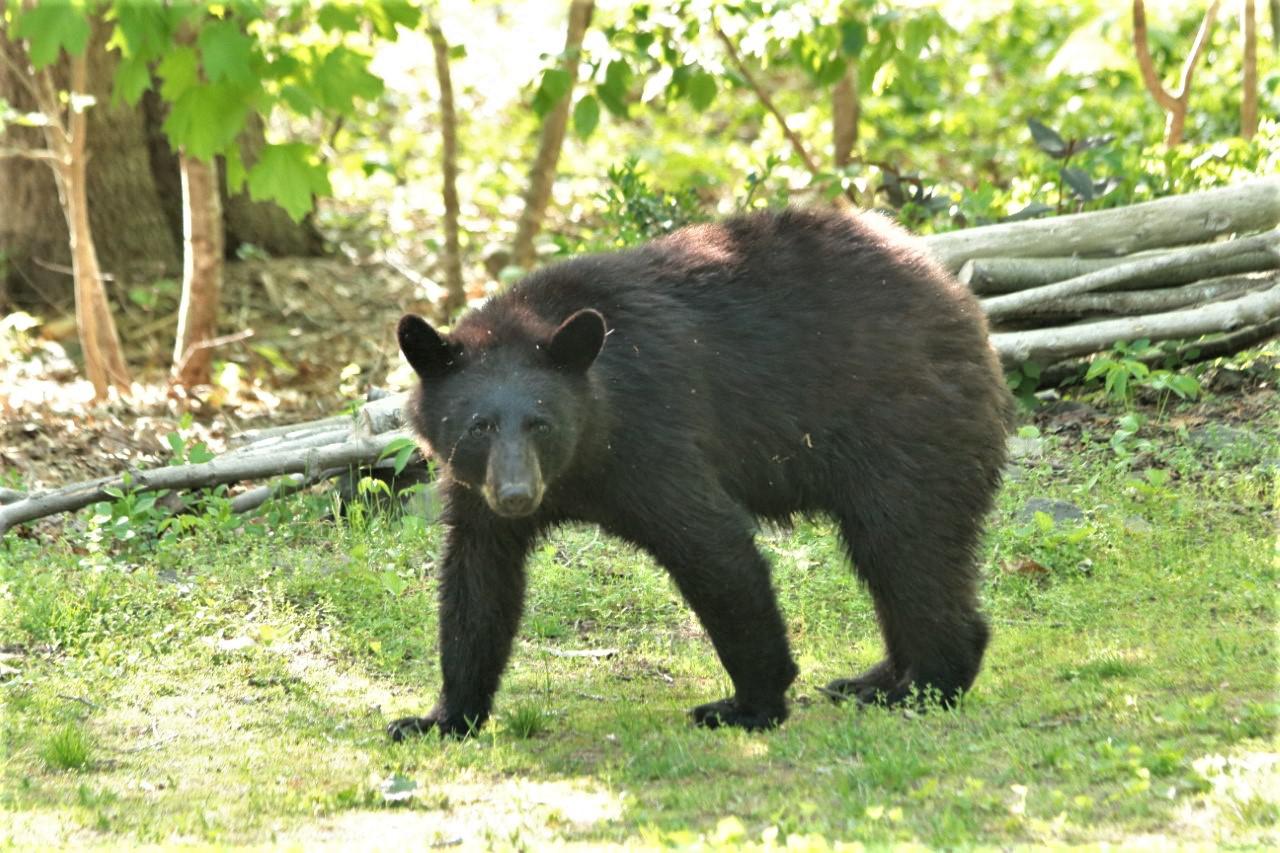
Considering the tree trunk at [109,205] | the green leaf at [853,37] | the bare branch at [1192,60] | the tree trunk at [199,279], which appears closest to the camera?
the green leaf at [853,37]

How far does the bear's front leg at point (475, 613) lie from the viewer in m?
5.91

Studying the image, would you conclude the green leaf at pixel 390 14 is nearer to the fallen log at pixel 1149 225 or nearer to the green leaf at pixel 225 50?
the green leaf at pixel 225 50

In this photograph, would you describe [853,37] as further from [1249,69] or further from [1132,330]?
[1249,69]

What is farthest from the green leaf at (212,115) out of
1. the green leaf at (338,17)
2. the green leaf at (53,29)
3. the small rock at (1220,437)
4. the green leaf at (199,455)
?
the small rock at (1220,437)

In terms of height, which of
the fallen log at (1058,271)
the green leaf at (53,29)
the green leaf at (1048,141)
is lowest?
the fallen log at (1058,271)

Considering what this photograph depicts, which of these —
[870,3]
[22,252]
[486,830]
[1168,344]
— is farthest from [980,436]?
[22,252]

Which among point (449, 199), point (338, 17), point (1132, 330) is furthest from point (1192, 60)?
point (338, 17)

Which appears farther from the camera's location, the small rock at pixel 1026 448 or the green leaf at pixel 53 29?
the small rock at pixel 1026 448

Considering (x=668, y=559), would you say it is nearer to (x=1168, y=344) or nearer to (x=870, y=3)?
(x=1168, y=344)

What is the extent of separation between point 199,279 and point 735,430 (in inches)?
273

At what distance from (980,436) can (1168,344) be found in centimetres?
343

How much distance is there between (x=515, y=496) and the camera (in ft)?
17.2

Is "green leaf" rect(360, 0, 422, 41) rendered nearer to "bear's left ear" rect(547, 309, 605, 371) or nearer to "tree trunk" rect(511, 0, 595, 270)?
"tree trunk" rect(511, 0, 595, 270)

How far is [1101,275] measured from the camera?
9.03m
